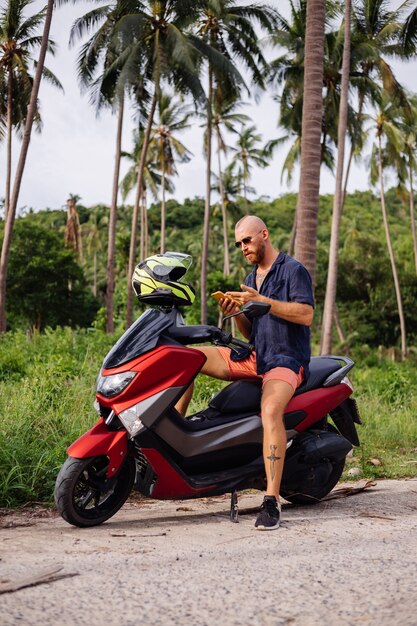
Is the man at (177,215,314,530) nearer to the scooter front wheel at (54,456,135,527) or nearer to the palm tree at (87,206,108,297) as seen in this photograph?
the scooter front wheel at (54,456,135,527)

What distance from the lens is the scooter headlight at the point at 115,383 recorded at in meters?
4.11

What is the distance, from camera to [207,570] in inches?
130

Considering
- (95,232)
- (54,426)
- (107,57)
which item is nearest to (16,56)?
(107,57)

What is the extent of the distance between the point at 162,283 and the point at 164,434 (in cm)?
84

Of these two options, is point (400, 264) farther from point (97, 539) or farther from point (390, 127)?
point (97, 539)

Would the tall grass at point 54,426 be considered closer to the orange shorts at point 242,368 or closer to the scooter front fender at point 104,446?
the scooter front fender at point 104,446

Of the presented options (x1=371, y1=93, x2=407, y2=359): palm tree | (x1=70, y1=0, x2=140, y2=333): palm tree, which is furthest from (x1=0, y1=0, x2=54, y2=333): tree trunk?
(x1=371, y1=93, x2=407, y2=359): palm tree

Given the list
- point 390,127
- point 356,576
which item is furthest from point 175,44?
point 356,576

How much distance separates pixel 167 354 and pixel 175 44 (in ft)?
75.0

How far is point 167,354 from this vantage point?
4223mm

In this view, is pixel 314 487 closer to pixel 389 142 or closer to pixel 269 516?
Result: pixel 269 516

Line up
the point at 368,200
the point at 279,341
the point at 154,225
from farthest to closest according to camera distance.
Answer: the point at 154,225
the point at 368,200
the point at 279,341

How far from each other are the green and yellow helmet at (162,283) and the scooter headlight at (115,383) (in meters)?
0.47

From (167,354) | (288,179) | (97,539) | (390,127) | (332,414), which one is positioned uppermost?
(390,127)
